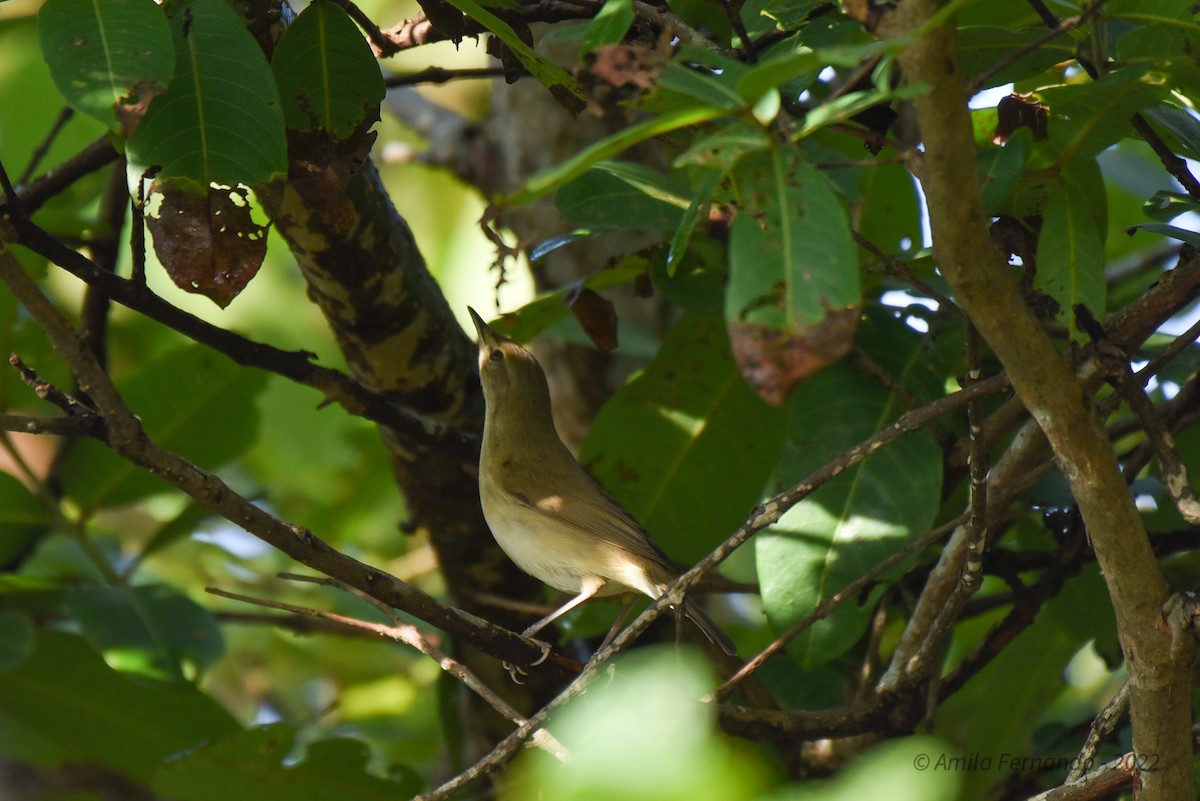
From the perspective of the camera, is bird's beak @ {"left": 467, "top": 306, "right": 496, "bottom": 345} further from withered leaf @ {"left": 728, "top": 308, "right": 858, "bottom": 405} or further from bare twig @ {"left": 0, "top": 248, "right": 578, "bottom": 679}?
withered leaf @ {"left": 728, "top": 308, "right": 858, "bottom": 405}

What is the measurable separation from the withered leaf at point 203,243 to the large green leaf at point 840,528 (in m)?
1.28

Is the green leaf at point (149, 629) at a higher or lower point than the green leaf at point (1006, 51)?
higher

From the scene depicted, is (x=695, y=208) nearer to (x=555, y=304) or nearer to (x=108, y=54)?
(x=108, y=54)

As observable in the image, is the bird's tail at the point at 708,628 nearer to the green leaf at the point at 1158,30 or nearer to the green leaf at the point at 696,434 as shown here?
the green leaf at the point at 696,434

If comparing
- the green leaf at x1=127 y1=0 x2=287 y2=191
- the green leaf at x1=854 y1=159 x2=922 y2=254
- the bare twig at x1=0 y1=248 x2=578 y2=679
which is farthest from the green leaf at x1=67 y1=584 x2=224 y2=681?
the green leaf at x1=854 y1=159 x2=922 y2=254

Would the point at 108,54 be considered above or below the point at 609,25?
above

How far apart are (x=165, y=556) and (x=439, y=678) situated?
6.42ft

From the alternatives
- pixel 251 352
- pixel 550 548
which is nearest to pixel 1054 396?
pixel 251 352

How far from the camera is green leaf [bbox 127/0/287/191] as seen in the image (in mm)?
1801

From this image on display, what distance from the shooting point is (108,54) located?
1616 mm

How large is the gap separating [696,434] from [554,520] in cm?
50

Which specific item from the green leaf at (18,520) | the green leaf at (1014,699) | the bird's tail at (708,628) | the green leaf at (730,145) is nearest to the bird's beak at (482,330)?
the bird's tail at (708,628)

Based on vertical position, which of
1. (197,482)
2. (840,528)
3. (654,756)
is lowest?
(654,756)

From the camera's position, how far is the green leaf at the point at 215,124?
1.80m
